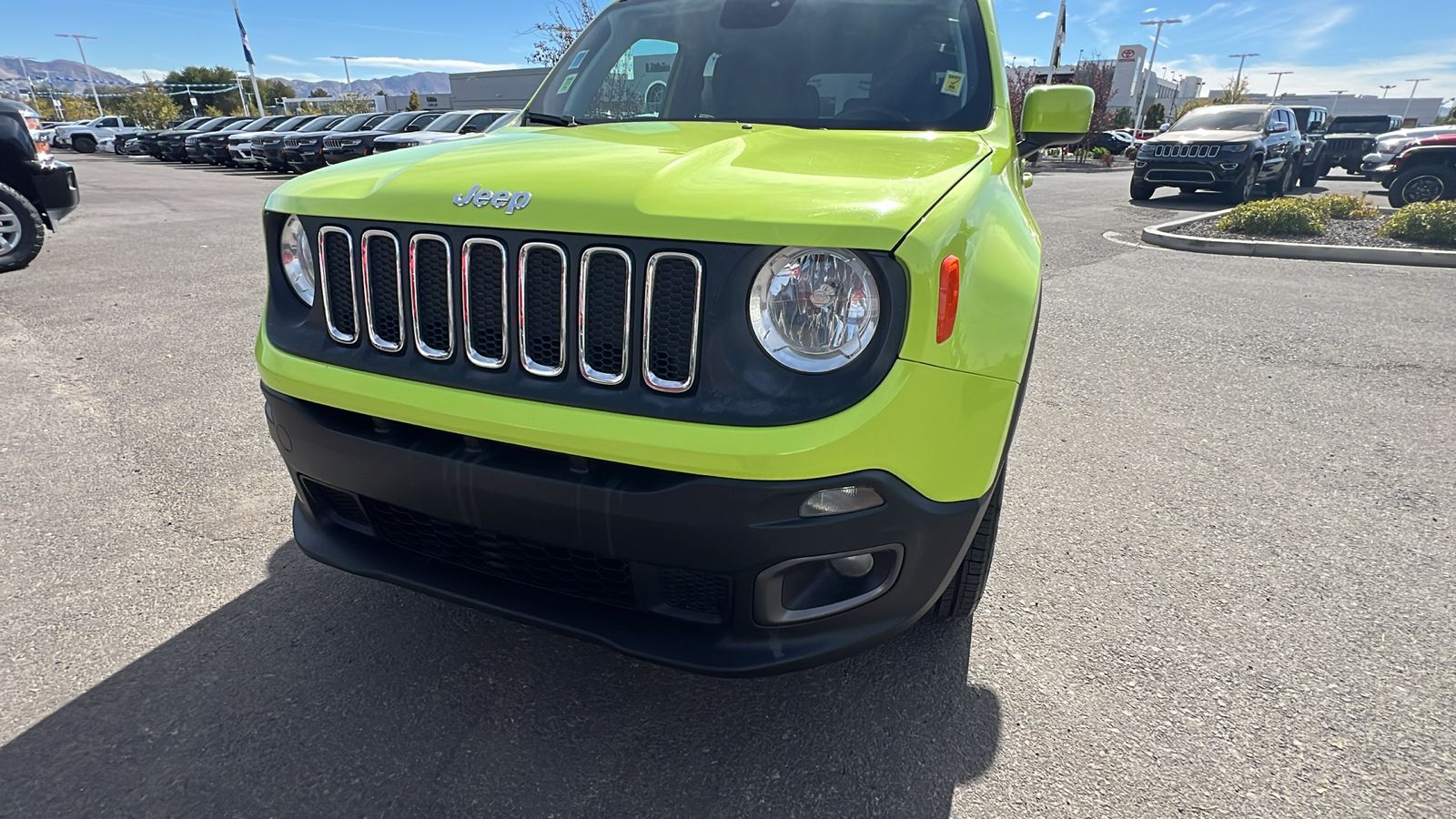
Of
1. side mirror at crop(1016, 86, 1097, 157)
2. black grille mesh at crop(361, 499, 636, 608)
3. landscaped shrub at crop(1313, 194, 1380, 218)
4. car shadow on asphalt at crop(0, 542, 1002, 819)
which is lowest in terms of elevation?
car shadow on asphalt at crop(0, 542, 1002, 819)

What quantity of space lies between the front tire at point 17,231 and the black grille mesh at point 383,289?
7.55 m

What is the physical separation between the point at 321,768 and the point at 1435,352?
21.3ft

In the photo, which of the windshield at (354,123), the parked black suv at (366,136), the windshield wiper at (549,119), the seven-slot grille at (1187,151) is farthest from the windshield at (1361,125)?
the windshield wiper at (549,119)

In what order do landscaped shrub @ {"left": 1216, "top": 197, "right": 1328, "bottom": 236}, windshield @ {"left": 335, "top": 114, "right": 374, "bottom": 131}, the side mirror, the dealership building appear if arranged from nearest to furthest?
the side mirror → landscaped shrub @ {"left": 1216, "top": 197, "right": 1328, "bottom": 236} → windshield @ {"left": 335, "top": 114, "right": 374, "bottom": 131} → the dealership building

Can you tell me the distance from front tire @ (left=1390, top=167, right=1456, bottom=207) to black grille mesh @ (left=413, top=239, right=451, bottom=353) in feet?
52.2

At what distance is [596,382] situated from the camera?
156 cm

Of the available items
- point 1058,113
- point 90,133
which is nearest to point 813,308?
point 1058,113

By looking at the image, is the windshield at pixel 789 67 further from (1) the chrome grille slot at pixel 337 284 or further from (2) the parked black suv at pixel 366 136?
(2) the parked black suv at pixel 366 136

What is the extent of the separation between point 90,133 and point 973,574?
47.6 metres

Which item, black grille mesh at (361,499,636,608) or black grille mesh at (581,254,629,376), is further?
black grille mesh at (361,499,636,608)

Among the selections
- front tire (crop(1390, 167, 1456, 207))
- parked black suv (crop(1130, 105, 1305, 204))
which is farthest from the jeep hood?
front tire (crop(1390, 167, 1456, 207))

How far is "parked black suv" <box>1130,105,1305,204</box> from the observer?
529 inches

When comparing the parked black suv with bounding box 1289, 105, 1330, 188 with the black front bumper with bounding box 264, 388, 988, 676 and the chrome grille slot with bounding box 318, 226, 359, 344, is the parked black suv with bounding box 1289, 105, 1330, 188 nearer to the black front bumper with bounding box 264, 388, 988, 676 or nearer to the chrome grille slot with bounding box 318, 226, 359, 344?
the black front bumper with bounding box 264, 388, 988, 676

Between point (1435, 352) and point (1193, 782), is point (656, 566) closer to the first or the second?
point (1193, 782)
